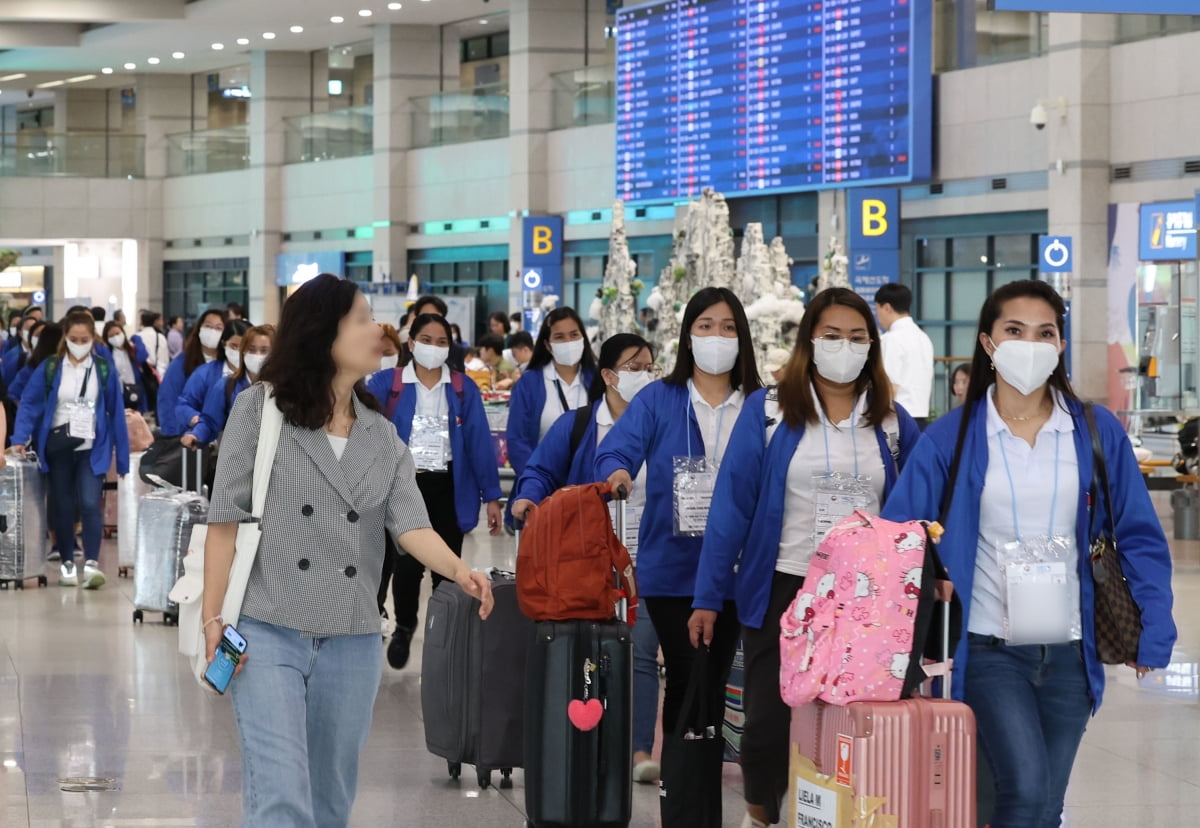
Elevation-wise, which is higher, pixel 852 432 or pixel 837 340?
pixel 837 340

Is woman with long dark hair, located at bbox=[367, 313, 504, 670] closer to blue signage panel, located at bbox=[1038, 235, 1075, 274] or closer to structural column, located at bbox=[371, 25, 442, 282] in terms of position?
blue signage panel, located at bbox=[1038, 235, 1075, 274]

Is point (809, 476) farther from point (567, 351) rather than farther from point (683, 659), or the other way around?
point (567, 351)

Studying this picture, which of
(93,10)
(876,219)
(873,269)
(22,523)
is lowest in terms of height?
A: (22,523)

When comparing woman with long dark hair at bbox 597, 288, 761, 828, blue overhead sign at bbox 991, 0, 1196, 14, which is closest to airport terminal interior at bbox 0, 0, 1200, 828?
blue overhead sign at bbox 991, 0, 1196, 14

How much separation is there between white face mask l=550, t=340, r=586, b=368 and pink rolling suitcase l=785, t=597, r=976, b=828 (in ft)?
16.0

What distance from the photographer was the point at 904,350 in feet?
33.4

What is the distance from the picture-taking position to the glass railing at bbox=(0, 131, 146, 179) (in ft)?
137

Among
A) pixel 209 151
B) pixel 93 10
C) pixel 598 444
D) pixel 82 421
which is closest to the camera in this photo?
pixel 598 444

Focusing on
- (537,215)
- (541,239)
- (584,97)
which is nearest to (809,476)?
(541,239)

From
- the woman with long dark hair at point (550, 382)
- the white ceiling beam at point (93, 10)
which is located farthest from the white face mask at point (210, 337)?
the white ceiling beam at point (93, 10)

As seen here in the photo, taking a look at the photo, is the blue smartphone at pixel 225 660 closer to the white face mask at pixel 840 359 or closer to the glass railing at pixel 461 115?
the white face mask at pixel 840 359

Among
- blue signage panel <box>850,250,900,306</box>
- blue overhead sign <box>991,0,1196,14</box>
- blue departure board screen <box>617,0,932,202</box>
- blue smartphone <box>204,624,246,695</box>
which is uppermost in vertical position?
blue departure board screen <box>617,0,932,202</box>

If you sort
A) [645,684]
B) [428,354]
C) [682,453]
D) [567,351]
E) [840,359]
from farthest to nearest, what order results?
[567,351] → [428,354] → [645,684] → [682,453] → [840,359]

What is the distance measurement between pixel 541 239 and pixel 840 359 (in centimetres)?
2529
